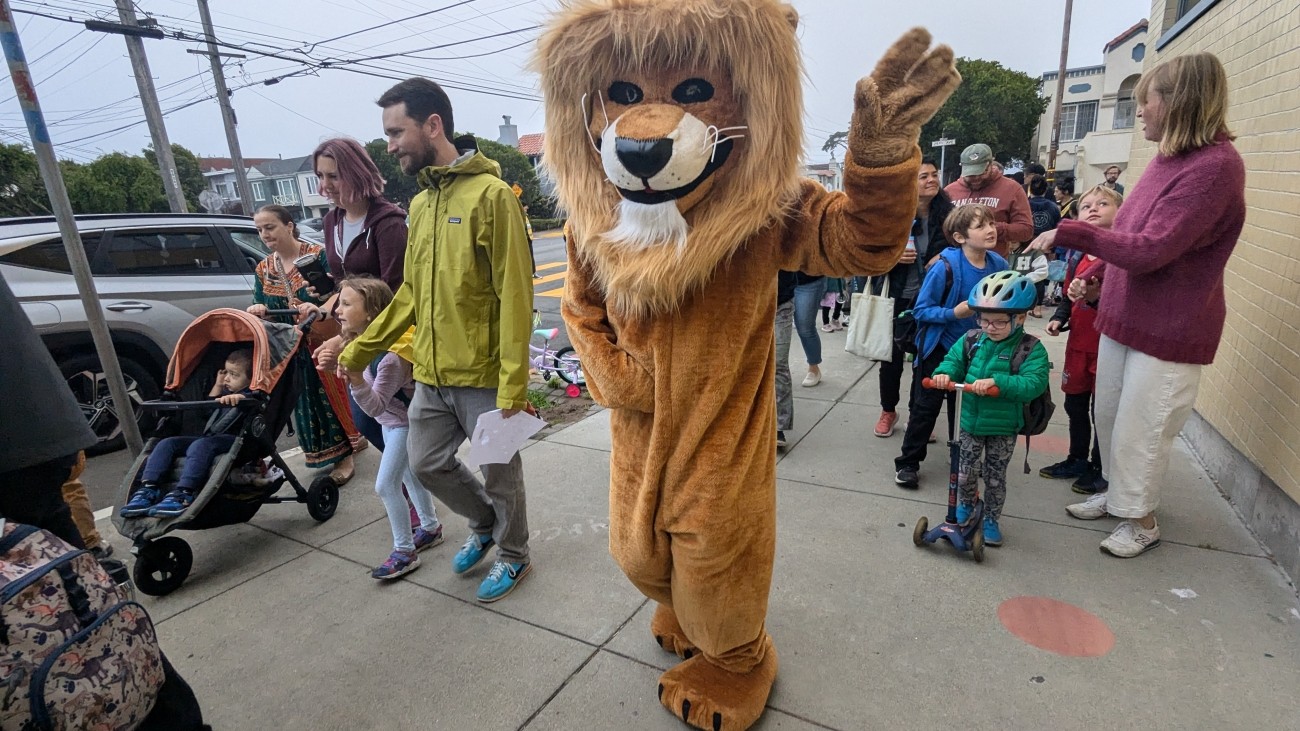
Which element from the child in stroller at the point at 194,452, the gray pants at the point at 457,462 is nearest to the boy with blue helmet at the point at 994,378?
the gray pants at the point at 457,462

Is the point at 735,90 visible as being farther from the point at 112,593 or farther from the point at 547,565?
the point at 547,565

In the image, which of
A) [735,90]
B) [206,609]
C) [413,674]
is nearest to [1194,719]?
[735,90]

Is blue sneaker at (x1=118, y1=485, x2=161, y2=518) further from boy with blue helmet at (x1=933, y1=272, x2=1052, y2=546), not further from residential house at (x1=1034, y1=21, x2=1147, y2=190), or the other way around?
residential house at (x1=1034, y1=21, x2=1147, y2=190)

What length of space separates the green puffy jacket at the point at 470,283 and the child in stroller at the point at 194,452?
1069 millimetres

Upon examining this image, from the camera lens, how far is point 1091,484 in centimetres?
338

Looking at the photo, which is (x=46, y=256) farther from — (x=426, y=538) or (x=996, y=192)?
(x=996, y=192)

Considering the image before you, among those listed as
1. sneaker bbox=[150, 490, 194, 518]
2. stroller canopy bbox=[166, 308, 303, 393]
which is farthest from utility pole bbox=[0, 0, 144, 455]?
sneaker bbox=[150, 490, 194, 518]

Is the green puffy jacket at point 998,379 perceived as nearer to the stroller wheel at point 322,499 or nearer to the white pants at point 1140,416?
the white pants at point 1140,416

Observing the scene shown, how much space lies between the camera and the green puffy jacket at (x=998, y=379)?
261 cm

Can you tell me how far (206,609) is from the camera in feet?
9.31

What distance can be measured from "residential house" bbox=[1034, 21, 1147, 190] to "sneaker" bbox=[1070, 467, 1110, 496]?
81.4 ft

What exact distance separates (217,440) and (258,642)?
1.08 metres

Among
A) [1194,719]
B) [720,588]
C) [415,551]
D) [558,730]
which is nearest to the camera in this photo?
[720,588]

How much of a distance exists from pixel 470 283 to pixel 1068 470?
3.29 metres
